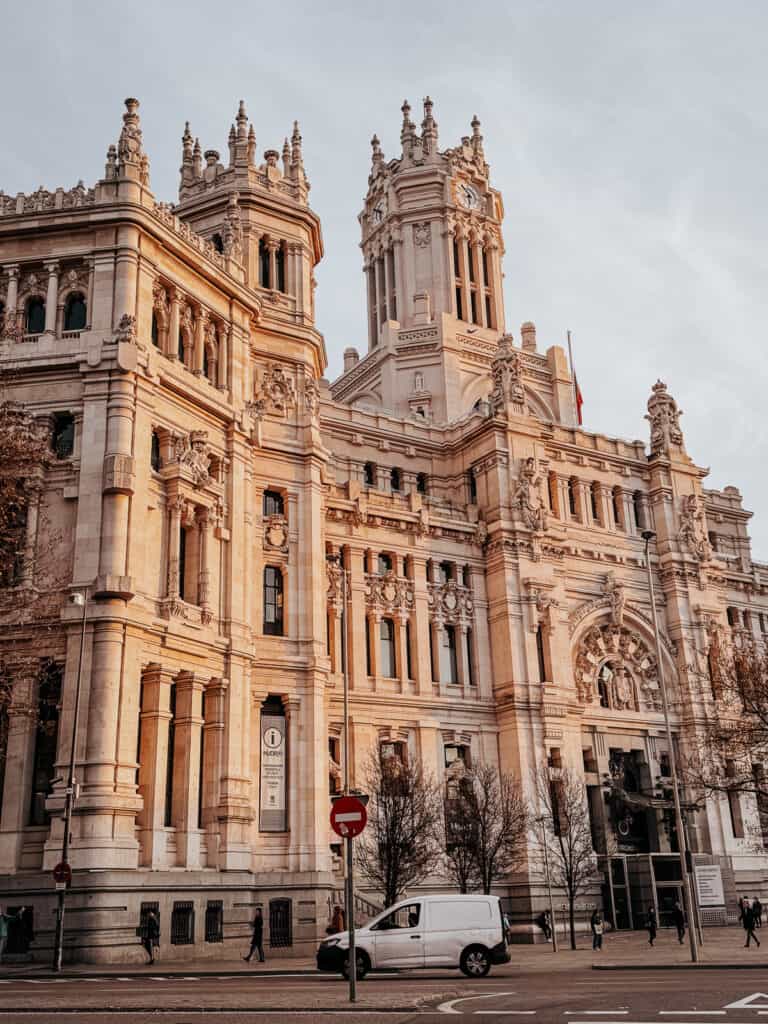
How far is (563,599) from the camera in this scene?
63.2 metres

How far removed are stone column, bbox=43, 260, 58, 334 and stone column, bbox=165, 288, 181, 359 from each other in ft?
15.6

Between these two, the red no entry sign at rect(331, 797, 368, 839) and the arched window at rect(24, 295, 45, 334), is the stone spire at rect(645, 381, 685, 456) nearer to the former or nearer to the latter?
the arched window at rect(24, 295, 45, 334)

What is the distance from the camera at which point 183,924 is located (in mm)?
38094

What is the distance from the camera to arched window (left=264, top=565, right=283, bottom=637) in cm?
4828

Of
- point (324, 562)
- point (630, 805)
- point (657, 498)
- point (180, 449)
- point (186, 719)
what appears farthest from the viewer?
point (657, 498)

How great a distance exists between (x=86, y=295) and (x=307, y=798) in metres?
22.6

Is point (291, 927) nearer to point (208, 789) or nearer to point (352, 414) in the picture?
point (208, 789)

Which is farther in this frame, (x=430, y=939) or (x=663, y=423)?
(x=663, y=423)

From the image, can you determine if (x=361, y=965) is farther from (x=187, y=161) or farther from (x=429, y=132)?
(x=429, y=132)

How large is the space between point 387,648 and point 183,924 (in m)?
22.0

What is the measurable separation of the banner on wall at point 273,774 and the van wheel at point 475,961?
56.7ft

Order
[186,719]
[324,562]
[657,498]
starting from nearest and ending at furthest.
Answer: [186,719], [324,562], [657,498]

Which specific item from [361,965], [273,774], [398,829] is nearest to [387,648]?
[398,829]

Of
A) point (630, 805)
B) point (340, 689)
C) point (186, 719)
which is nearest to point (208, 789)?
point (186, 719)
